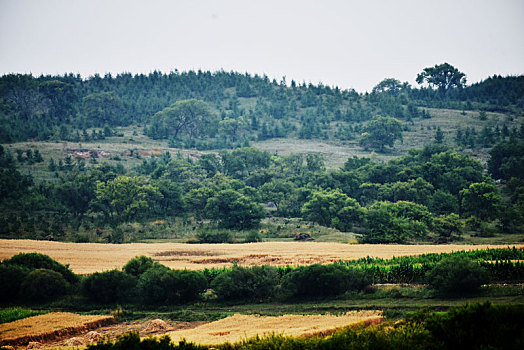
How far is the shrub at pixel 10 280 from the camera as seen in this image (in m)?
32.4

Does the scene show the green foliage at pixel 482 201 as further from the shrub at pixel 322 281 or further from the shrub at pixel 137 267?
the shrub at pixel 137 267

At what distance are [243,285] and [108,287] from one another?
8103mm

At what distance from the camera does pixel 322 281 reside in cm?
3091

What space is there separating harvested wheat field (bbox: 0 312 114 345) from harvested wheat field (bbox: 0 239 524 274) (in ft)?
34.7

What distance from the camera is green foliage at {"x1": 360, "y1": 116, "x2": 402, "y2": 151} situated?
10569cm

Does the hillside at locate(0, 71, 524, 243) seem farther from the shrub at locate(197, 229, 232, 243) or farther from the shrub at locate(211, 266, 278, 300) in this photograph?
the shrub at locate(211, 266, 278, 300)

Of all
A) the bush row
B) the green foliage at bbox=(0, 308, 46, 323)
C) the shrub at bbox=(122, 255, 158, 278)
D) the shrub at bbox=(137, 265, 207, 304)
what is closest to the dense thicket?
the shrub at bbox=(122, 255, 158, 278)

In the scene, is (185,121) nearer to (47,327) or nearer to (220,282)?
(220,282)

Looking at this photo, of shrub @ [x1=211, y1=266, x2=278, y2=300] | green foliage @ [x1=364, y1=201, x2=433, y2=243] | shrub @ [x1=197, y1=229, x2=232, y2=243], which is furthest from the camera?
shrub @ [x1=197, y1=229, x2=232, y2=243]

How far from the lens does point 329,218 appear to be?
63.9m

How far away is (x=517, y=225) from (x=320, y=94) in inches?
3536

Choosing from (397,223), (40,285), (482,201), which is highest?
(482,201)

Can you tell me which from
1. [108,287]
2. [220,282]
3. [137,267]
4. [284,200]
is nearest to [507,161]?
[284,200]

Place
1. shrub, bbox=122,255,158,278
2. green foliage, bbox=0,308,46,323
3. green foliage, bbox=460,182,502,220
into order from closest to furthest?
green foliage, bbox=0,308,46,323 < shrub, bbox=122,255,158,278 < green foliage, bbox=460,182,502,220
